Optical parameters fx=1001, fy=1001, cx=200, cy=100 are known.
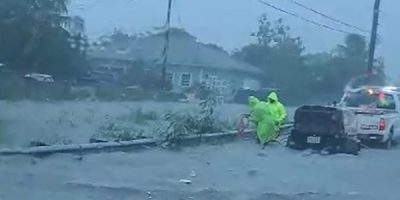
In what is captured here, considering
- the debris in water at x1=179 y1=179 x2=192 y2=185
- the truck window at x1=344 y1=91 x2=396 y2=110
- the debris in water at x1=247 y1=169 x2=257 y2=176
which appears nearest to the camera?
the debris in water at x1=179 y1=179 x2=192 y2=185

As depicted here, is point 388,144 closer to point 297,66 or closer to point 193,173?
point 193,173

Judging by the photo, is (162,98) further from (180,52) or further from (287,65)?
(287,65)

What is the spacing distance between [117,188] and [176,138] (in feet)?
31.3

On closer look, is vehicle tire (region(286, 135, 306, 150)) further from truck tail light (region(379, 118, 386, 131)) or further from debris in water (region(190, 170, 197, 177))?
debris in water (region(190, 170, 197, 177))

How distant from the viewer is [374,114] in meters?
28.0

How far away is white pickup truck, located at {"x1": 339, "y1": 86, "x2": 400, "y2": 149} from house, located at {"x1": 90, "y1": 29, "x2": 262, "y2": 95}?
24.2 feet

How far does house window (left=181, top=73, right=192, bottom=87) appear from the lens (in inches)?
1620

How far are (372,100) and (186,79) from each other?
13.1 meters

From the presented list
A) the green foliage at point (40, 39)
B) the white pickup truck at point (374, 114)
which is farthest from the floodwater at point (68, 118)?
the white pickup truck at point (374, 114)

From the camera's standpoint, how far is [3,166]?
16.4m

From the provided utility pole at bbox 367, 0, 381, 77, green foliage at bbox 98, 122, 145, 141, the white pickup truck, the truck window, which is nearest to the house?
utility pole at bbox 367, 0, 381, 77

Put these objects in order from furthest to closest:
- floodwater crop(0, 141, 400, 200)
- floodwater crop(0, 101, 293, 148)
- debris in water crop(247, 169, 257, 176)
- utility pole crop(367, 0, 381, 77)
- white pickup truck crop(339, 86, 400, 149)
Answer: utility pole crop(367, 0, 381, 77) → white pickup truck crop(339, 86, 400, 149) → floodwater crop(0, 101, 293, 148) → debris in water crop(247, 169, 257, 176) → floodwater crop(0, 141, 400, 200)

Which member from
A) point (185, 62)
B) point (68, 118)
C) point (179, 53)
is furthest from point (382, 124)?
point (179, 53)

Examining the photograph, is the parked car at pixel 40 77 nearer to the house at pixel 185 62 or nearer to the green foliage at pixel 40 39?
the green foliage at pixel 40 39
